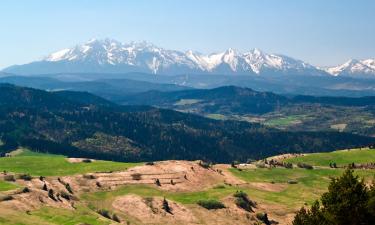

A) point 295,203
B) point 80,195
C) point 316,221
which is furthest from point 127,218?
point 316,221

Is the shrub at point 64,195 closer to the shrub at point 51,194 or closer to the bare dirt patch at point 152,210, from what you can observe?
the shrub at point 51,194

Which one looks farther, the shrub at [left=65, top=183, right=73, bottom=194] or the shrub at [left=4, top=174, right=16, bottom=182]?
the shrub at [left=65, top=183, right=73, bottom=194]

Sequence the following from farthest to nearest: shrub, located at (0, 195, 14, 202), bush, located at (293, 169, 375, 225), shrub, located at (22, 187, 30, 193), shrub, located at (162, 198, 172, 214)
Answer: shrub, located at (162, 198, 172, 214) < shrub, located at (22, 187, 30, 193) < shrub, located at (0, 195, 14, 202) < bush, located at (293, 169, 375, 225)

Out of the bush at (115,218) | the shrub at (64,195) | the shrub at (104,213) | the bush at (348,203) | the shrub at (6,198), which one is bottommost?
the bush at (115,218)

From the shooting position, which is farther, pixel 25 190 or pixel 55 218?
pixel 25 190

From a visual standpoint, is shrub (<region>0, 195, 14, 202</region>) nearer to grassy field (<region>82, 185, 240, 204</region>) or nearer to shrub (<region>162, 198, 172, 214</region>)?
grassy field (<region>82, 185, 240, 204</region>)

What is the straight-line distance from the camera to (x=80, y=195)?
18775 cm

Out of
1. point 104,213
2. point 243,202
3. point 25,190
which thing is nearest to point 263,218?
point 243,202

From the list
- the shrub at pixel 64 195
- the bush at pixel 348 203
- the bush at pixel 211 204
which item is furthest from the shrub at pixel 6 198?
the bush at pixel 348 203

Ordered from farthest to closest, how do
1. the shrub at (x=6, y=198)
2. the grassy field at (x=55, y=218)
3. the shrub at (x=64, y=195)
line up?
A: 1. the shrub at (x=64, y=195)
2. the shrub at (x=6, y=198)
3. the grassy field at (x=55, y=218)

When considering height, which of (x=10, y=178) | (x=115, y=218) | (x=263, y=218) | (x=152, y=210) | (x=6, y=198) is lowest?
(x=263, y=218)

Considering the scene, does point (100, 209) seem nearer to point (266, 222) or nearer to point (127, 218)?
point (127, 218)

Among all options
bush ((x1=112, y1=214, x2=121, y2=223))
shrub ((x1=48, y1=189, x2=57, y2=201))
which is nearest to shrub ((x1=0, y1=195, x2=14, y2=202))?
shrub ((x1=48, y1=189, x2=57, y2=201))

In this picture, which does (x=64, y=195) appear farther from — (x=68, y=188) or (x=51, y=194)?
(x=68, y=188)
